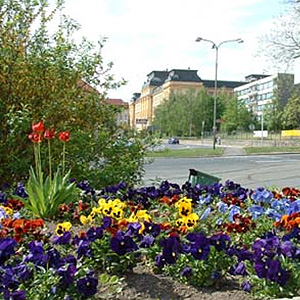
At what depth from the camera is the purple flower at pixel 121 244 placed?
10.7 ft

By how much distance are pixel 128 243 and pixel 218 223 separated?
1354mm

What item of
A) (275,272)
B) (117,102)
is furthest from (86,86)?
(275,272)

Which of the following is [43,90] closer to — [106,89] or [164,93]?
[106,89]

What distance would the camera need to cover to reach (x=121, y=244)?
328 cm

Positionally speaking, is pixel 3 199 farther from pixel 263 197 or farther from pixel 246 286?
pixel 246 286

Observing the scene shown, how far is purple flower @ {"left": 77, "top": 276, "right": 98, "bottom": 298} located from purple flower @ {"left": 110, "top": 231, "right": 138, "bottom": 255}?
16.9 inches

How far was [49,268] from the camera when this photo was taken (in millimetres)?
3029

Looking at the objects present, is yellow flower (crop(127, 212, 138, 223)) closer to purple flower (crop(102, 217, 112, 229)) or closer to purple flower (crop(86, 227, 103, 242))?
purple flower (crop(102, 217, 112, 229))

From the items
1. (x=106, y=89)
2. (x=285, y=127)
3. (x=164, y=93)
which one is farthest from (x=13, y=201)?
(x=164, y=93)

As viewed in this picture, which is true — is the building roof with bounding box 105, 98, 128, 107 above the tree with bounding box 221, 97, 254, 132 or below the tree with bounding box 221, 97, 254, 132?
below

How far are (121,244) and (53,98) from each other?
3884 mm

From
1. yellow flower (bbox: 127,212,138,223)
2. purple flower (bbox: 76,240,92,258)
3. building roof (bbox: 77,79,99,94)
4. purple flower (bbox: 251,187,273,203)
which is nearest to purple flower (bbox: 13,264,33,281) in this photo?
purple flower (bbox: 76,240,92,258)

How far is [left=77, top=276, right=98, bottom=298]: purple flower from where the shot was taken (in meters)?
2.84

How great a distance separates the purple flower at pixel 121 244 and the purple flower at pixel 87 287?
0.43 meters
